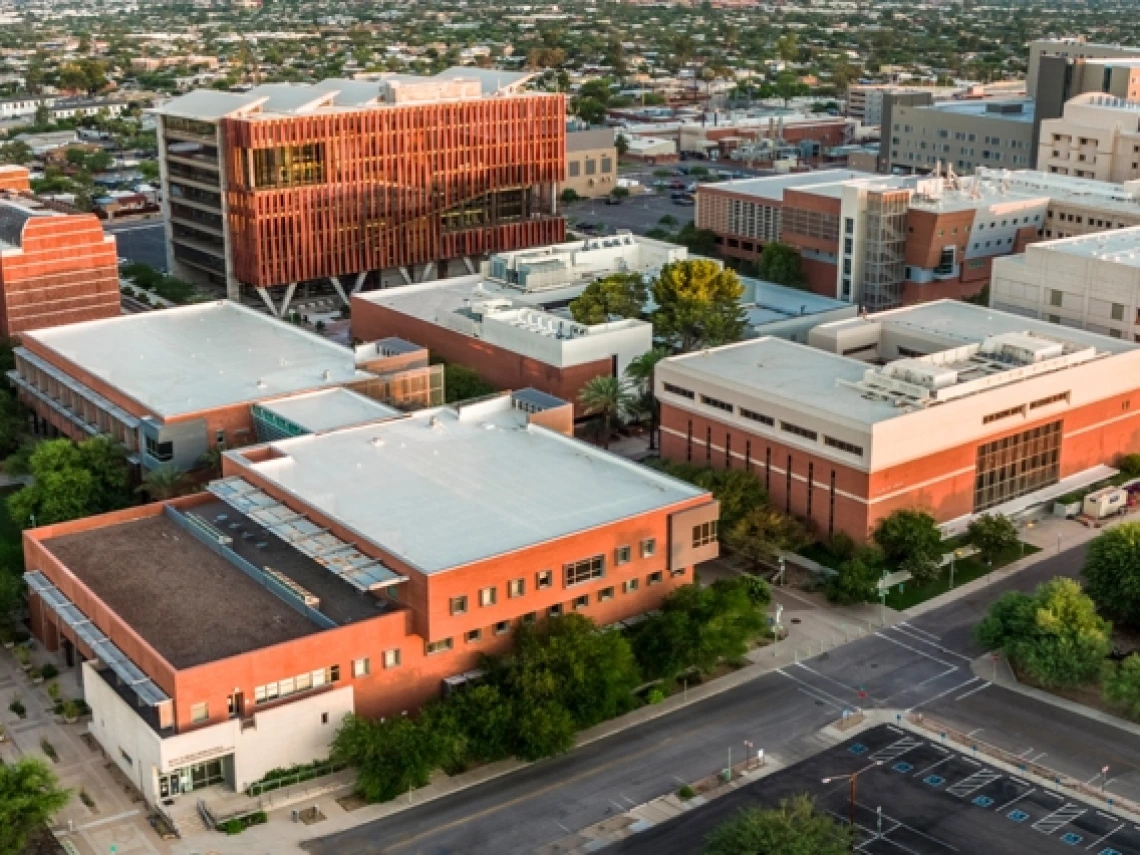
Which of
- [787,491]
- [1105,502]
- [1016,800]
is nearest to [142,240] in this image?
[787,491]

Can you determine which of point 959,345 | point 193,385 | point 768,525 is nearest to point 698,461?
point 768,525

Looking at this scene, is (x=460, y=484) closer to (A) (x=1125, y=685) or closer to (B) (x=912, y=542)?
(B) (x=912, y=542)

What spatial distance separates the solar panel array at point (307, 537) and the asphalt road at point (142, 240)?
89288 millimetres

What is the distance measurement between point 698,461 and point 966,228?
48662 mm

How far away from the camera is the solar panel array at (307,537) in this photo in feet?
205

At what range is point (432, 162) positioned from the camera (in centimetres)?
13612

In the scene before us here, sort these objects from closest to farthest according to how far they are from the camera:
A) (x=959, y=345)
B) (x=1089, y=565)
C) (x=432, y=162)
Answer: (x=1089, y=565) < (x=959, y=345) < (x=432, y=162)

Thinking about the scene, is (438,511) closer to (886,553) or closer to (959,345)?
(886,553)

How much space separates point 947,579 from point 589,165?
12636cm

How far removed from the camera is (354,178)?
131750 mm

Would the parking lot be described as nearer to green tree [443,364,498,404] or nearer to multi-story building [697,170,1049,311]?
green tree [443,364,498,404]

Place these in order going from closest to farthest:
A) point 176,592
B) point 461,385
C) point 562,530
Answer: point 176,592, point 562,530, point 461,385

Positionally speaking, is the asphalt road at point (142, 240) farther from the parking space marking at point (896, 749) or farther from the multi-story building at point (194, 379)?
the parking space marking at point (896, 749)

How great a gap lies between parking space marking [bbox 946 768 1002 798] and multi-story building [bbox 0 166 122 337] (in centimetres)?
8134
